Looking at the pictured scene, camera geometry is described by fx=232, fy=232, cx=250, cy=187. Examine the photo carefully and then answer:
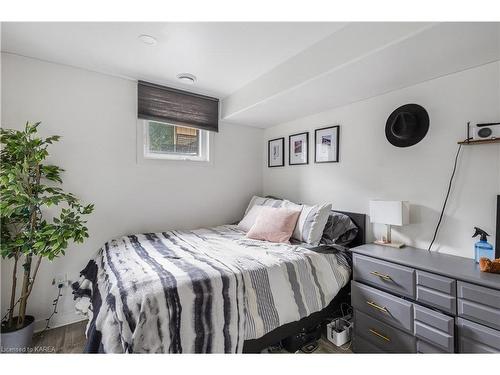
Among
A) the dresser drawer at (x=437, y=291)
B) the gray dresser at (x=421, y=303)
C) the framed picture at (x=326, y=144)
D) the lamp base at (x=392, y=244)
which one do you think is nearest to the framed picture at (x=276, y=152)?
the framed picture at (x=326, y=144)

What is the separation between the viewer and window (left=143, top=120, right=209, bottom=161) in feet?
8.62

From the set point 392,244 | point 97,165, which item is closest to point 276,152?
point 392,244

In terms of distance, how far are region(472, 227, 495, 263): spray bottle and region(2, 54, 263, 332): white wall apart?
2.50 metres

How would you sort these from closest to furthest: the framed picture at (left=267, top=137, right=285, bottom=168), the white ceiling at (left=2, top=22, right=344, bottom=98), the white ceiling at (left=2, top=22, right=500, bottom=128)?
1. the white ceiling at (left=2, top=22, right=500, bottom=128)
2. the white ceiling at (left=2, top=22, right=344, bottom=98)
3. the framed picture at (left=267, top=137, right=285, bottom=168)

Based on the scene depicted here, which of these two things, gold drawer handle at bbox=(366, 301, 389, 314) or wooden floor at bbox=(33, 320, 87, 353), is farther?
wooden floor at bbox=(33, 320, 87, 353)

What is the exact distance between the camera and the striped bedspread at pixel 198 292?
1.13 metres

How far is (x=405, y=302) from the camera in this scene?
151 cm

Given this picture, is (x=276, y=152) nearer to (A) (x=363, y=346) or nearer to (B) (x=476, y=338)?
(A) (x=363, y=346)

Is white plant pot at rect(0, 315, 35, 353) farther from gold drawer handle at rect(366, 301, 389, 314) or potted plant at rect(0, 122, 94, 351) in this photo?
gold drawer handle at rect(366, 301, 389, 314)

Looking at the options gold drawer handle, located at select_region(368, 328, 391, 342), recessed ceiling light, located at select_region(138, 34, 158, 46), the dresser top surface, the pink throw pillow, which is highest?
recessed ceiling light, located at select_region(138, 34, 158, 46)

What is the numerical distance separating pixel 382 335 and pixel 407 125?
164cm

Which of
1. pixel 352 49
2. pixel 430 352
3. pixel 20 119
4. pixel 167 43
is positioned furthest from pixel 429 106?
pixel 20 119

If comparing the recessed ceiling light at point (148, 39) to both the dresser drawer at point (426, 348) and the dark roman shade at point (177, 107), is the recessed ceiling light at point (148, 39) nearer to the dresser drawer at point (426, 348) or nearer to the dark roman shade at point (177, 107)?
the dark roman shade at point (177, 107)

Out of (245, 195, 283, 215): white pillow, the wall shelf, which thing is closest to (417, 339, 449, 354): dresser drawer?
the wall shelf
